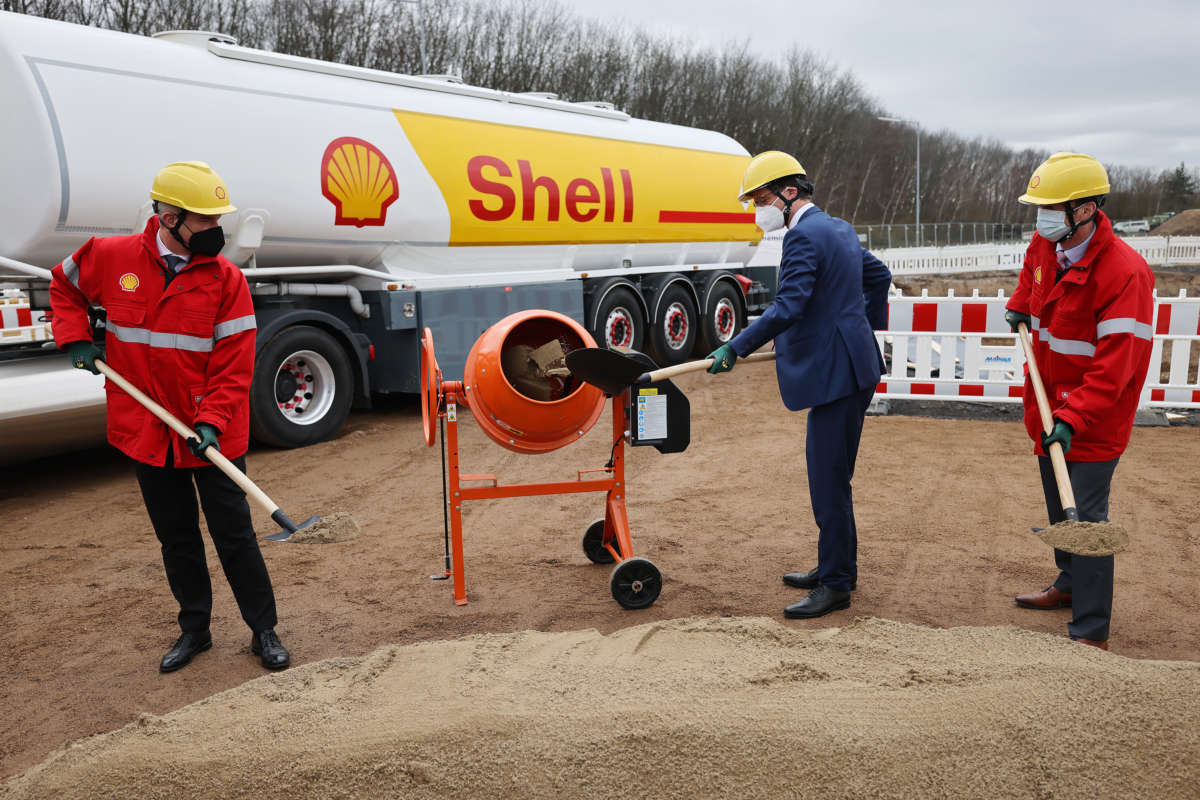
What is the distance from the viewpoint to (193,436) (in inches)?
146

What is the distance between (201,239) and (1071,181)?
11.2 feet

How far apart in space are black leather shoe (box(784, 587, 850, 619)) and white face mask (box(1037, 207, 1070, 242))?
6.07 ft

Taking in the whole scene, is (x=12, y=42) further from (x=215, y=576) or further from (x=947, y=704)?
(x=947, y=704)

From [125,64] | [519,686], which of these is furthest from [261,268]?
[519,686]

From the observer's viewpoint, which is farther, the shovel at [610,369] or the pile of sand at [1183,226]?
the pile of sand at [1183,226]

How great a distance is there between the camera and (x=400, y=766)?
8.80ft

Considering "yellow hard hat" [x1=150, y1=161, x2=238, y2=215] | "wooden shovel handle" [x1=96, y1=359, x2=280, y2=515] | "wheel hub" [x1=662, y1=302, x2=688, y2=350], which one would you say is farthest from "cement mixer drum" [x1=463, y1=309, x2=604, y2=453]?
"wheel hub" [x1=662, y1=302, x2=688, y2=350]

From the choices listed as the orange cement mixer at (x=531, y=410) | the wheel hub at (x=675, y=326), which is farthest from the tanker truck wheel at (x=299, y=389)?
the wheel hub at (x=675, y=326)

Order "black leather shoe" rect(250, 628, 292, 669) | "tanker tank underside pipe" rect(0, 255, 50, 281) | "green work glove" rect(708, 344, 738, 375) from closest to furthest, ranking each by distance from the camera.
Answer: "black leather shoe" rect(250, 628, 292, 669) → "green work glove" rect(708, 344, 738, 375) → "tanker tank underside pipe" rect(0, 255, 50, 281)

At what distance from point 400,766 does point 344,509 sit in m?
4.17

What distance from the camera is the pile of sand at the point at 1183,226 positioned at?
52084 mm

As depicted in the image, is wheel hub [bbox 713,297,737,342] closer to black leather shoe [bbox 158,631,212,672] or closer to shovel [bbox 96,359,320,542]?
black leather shoe [bbox 158,631,212,672]

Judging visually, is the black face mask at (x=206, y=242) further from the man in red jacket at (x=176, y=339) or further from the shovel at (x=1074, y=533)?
the shovel at (x=1074, y=533)

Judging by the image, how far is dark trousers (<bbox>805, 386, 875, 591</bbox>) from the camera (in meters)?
4.43
